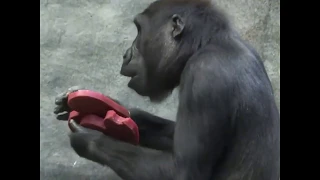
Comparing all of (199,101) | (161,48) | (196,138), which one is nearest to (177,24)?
(161,48)

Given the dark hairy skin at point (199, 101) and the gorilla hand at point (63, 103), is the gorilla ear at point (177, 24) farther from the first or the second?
the gorilla hand at point (63, 103)

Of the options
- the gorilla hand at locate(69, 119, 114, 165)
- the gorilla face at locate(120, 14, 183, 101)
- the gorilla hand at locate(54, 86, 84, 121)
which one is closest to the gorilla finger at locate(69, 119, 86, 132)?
the gorilla hand at locate(69, 119, 114, 165)

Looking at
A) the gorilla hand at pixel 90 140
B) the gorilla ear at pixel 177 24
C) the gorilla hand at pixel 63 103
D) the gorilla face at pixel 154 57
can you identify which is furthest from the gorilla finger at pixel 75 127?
the gorilla ear at pixel 177 24

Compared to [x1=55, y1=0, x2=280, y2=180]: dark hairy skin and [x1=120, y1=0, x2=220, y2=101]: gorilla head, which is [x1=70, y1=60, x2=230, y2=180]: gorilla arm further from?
[x1=120, y1=0, x2=220, y2=101]: gorilla head

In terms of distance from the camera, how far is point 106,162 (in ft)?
7.64

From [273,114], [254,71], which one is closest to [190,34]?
[254,71]

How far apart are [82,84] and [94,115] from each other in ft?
2.38

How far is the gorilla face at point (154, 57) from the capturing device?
2.39 metres

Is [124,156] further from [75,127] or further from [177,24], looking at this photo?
[177,24]

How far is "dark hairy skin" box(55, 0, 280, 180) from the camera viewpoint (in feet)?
7.04

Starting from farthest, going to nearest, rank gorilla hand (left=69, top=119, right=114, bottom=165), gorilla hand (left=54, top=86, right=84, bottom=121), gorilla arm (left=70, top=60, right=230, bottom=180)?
gorilla hand (left=54, top=86, right=84, bottom=121)
gorilla hand (left=69, top=119, right=114, bottom=165)
gorilla arm (left=70, top=60, right=230, bottom=180)

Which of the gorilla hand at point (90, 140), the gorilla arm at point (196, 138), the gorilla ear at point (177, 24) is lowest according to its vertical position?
the gorilla hand at point (90, 140)

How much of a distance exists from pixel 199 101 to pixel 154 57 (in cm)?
37

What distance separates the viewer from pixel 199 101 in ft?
7.01
